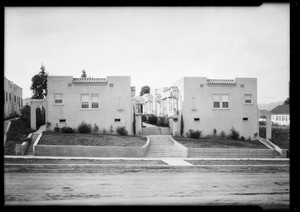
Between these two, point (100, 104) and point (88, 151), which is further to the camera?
point (100, 104)

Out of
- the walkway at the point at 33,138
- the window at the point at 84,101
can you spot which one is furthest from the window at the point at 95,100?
the walkway at the point at 33,138

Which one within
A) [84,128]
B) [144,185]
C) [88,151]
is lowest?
[144,185]

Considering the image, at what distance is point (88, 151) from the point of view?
18609mm

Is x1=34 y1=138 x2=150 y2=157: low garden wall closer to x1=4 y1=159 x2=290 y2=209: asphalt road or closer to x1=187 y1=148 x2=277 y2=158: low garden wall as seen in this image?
x1=4 y1=159 x2=290 y2=209: asphalt road

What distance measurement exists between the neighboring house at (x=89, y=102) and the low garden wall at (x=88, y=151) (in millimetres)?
5334

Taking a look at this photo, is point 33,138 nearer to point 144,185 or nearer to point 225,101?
point 144,185

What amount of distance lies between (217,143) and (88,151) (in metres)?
10.1

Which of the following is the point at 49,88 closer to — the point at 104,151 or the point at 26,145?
the point at 26,145

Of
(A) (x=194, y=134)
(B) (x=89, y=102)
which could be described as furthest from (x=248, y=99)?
(B) (x=89, y=102)

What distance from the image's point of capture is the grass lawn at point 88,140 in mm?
19781

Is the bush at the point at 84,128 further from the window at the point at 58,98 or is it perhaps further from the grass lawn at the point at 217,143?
the grass lawn at the point at 217,143
